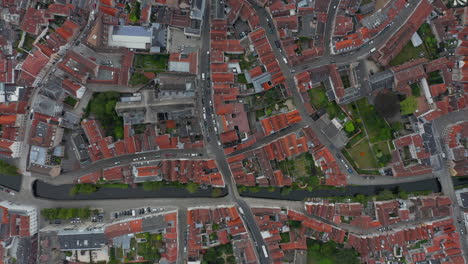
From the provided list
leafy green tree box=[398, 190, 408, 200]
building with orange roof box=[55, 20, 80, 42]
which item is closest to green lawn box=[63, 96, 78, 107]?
building with orange roof box=[55, 20, 80, 42]

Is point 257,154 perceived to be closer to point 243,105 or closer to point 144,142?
point 243,105

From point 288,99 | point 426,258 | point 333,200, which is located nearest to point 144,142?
point 288,99

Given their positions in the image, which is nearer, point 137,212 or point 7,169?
point 7,169

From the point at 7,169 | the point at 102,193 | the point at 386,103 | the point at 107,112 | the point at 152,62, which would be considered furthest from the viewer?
the point at 102,193

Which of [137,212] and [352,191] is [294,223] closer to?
[352,191]

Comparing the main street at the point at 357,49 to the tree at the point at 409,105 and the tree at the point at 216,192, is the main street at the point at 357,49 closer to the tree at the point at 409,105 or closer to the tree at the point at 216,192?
the tree at the point at 409,105

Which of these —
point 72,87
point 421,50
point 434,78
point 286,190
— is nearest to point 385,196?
point 286,190

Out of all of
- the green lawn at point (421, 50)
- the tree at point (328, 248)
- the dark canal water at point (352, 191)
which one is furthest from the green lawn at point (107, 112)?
the green lawn at point (421, 50)

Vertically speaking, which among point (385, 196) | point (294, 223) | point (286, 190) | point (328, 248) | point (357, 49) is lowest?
point (328, 248)
